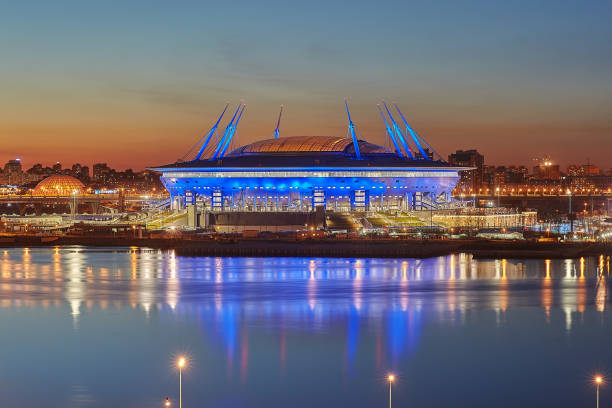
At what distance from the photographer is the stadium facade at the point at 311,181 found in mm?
68688

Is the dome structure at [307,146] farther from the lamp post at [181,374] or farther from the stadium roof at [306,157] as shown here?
the lamp post at [181,374]

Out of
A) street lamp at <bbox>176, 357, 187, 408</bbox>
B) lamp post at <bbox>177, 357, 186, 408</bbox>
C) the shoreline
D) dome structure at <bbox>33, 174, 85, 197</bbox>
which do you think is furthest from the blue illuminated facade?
dome structure at <bbox>33, 174, 85, 197</bbox>

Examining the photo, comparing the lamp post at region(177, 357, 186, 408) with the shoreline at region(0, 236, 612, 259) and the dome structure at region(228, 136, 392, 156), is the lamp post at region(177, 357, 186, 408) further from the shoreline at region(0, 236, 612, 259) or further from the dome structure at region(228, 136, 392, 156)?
Answer: the dome structure at region(228, 136, 392, 156)

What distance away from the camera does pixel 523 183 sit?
178 m

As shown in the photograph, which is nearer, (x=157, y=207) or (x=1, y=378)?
(x=1, y=378)

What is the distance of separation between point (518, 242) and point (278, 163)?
79.3ft

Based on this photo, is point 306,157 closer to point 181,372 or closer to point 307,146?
point 307,146

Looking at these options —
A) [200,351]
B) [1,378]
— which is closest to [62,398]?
[1,378]

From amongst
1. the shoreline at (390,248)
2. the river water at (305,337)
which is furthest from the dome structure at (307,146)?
the river water at (305,337)

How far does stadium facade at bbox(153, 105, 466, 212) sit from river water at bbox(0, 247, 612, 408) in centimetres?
2672

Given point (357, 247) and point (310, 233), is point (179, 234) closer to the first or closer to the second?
point (310, 233)

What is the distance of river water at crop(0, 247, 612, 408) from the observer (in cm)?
1928

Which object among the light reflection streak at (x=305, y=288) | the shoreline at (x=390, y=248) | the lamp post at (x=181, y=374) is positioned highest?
the shoreline at (x=390, y=248)

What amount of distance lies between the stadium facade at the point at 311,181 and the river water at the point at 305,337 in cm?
2672
